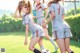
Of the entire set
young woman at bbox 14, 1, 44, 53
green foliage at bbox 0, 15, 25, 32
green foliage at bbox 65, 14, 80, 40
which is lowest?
green foliage at bbox 0, 15, 25, 32

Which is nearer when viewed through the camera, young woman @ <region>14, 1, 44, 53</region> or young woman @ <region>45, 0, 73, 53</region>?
young woman @ <region>45, 0, 73, 53</region>

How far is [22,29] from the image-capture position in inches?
1639

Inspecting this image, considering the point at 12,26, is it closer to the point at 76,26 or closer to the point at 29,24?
the point at 76,26

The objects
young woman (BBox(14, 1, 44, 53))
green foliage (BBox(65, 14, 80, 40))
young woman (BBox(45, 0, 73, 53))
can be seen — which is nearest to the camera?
young woman (BBox(45, 0, 73, 53))

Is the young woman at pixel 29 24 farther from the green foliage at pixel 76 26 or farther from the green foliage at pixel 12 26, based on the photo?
the green foliage at pixel 12 26

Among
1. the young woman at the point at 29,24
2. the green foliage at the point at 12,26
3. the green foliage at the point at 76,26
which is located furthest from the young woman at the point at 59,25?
the green foliage at the point at 12,26

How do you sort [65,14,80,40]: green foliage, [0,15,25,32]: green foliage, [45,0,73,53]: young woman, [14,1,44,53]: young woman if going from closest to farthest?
[45,0,73,53]: young woman
[14,1,44,53]: young woman
[65,14,80,40]: green foliage
[0,15,25,32]: green foliage

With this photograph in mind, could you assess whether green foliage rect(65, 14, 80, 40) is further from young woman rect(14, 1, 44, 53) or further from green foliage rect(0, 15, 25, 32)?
green foliage rect(0, 15, 25, 32)

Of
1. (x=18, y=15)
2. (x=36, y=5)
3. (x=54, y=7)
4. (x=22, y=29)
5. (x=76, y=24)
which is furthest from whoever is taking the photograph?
(x=22, y=29)

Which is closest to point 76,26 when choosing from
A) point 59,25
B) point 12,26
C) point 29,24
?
point 29,24

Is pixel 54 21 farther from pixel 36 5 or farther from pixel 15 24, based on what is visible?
pixel 15 24

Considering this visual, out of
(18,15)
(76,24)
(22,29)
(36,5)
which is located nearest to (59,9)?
(18,15)

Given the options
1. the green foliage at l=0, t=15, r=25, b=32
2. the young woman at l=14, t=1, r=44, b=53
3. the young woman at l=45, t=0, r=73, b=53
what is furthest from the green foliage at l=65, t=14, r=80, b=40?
the green foliage at l=0, t=15, r=25, b=32

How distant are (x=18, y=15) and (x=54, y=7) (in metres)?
2.77
